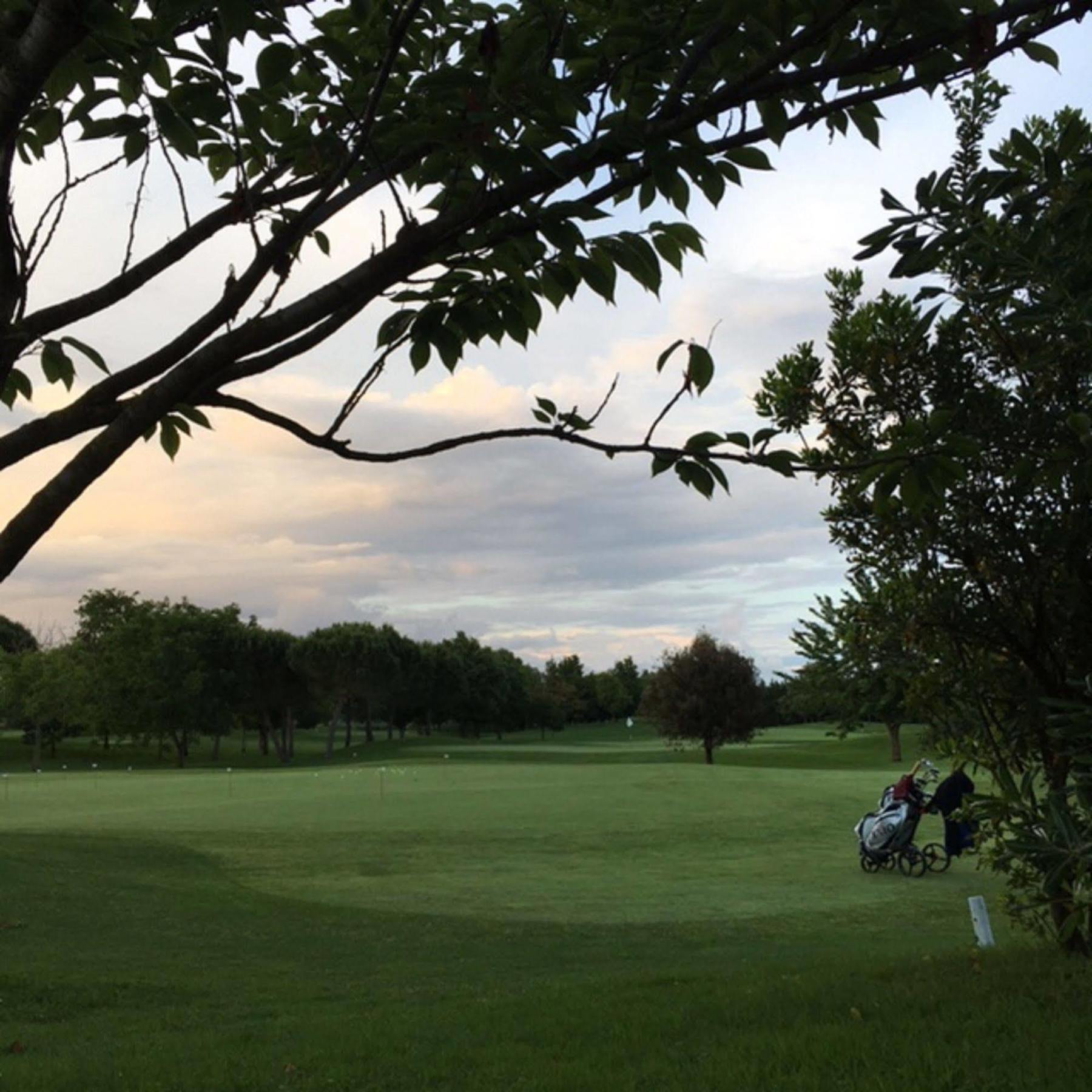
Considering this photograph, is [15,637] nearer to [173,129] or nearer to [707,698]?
[707,698]

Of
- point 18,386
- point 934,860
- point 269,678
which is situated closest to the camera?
point 18,386

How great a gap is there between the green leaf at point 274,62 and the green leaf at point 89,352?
3.43 ft

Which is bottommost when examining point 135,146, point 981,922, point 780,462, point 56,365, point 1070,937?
point 981,922

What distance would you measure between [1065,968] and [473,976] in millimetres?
6226

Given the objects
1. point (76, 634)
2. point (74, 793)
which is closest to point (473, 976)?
point (74, 793)

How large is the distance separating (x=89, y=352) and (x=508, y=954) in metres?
11.4

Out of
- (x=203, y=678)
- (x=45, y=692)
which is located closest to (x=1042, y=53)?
(x=203, y=678)

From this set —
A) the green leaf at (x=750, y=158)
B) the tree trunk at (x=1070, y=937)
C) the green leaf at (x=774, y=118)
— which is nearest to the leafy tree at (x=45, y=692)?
the tree trunk at (x=1070, y=937)

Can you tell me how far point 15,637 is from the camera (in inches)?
4574

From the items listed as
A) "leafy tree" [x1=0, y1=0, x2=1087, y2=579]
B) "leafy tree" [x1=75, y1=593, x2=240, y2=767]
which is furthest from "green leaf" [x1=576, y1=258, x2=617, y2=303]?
"leafy tree" [x1=75, y1=593, x2=240, y2=767]

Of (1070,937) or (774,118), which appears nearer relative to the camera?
(774,118)

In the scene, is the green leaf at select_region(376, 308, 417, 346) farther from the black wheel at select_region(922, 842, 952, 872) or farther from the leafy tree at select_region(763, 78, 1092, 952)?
the black wheel at select_region(922, 842, 952, 872)

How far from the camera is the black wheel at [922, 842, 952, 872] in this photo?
20.2 meters

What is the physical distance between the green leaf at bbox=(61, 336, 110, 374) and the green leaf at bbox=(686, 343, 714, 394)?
6.22ft
